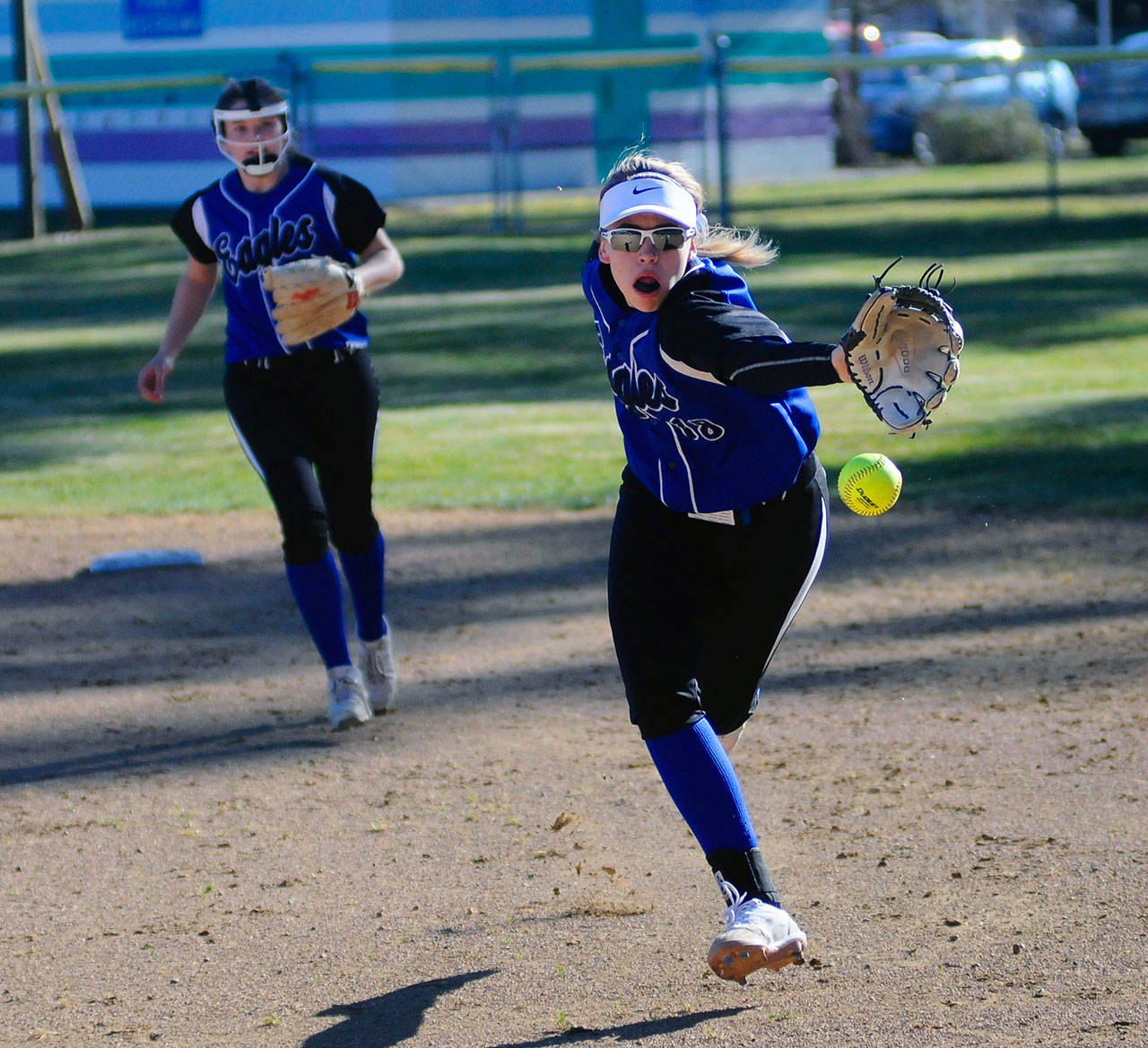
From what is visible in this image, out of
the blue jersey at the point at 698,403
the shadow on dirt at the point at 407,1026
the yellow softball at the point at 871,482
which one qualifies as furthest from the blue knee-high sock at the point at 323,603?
the yellow softball at the point at 871,482

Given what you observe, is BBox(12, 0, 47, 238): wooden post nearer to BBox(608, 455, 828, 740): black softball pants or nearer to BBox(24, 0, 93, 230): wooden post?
BBox(24, 0, 93, 230): wooden post

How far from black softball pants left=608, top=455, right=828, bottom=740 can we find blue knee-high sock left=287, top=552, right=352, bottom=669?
6.40ft

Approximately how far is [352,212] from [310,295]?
23.5 inches

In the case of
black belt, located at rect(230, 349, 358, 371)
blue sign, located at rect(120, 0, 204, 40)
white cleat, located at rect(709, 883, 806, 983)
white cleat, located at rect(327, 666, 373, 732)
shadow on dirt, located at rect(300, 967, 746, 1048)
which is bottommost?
white cleat, located at rect(327, 666, 373, 732)

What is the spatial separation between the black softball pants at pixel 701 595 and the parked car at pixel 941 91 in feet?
91.0

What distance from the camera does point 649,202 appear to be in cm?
370

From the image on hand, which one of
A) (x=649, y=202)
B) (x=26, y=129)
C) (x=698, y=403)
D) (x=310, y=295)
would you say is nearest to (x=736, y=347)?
(x=698, y=403)

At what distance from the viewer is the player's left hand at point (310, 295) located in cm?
527

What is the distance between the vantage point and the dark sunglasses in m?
3.69

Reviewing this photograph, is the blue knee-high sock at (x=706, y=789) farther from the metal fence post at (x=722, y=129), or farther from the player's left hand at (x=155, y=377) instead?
the metal fence post at (x=722, y=129)

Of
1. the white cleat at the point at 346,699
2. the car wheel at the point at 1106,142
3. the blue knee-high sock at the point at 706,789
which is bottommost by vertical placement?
the car wheel at the point at 1106,142

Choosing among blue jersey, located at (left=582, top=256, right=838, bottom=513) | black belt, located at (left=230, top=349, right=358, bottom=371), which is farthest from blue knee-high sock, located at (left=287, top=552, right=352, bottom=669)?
blue jersey, located at (left=582, top=256, right=838, bottom=513)

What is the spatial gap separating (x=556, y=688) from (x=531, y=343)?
9490mm

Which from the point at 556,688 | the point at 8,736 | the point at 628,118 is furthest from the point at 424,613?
the point at 628,118
